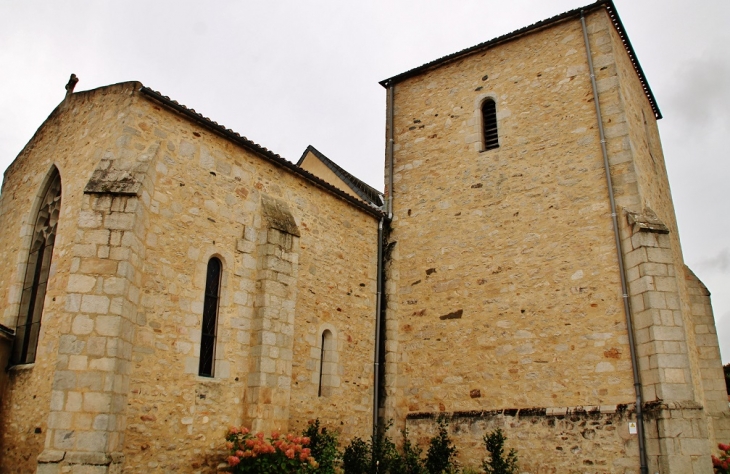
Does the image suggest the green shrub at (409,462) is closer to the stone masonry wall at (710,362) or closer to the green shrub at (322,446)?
the green shrub at (322,446)

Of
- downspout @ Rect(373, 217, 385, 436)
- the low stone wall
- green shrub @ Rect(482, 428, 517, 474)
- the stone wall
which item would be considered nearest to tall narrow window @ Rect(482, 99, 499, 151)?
downspout @ Rect(373, 217, 385, 436)

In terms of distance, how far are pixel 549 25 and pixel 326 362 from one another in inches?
336

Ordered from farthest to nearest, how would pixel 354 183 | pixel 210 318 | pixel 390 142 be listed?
pixel 354 183, pixel 390 142, pixel 210 318

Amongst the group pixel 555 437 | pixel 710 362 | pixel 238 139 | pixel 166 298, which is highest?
pixel 238 139

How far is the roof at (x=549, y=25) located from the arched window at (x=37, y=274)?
27.6 feet

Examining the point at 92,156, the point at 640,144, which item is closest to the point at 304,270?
the point at 92,156

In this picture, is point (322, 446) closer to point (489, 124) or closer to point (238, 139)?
point (238, 139)

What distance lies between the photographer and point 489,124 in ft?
45.0

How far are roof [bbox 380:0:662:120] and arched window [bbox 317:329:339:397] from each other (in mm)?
6923

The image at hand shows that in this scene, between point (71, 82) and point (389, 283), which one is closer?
point (71, 82)

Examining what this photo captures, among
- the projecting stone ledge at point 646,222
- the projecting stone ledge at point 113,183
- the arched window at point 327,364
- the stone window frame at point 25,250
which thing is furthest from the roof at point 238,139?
the projecting stone ledge at point 646,222

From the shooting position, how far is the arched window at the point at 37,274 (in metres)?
9.57

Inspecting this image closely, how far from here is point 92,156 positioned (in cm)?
970

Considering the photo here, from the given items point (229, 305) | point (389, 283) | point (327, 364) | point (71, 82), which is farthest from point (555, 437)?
point (71, 82)
